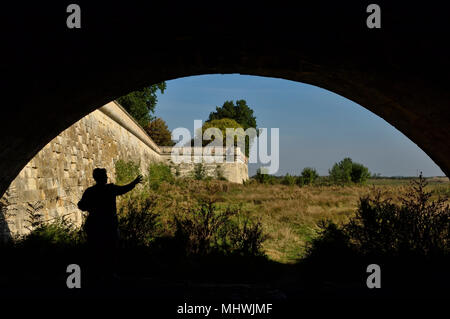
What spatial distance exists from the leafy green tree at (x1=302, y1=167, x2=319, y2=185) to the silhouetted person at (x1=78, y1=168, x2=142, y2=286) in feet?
81.8

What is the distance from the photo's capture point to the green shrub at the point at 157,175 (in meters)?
18.6

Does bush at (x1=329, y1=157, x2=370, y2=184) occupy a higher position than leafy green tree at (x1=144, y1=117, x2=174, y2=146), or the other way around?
leafy green tree at (x1=144, y1=117, x2=174, y2=146)

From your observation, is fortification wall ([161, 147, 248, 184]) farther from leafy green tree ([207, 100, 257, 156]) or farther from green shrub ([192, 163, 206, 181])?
leafy green tree ([207, 100, 257, 156])

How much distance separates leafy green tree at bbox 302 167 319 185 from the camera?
27.3 metres

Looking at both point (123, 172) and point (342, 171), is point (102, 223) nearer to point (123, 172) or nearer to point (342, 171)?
point (123, 172)

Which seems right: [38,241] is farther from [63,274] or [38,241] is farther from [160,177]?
[160,177]

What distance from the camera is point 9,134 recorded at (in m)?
2.88


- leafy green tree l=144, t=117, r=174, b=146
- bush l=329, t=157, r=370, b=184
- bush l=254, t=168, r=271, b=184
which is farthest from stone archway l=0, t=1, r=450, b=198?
leafy green tree l=144, t=117, r=174, b=146

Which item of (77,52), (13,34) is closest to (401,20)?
(77,52)

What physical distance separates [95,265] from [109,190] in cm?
93

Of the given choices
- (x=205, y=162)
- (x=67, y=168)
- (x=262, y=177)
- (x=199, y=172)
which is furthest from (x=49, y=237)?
(x=262, y=177)

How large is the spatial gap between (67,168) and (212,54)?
6.03 m

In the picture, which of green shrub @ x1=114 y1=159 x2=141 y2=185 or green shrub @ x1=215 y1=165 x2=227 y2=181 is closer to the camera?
A: green shrub @ x1=114 y1=159 x2=141 y2=185

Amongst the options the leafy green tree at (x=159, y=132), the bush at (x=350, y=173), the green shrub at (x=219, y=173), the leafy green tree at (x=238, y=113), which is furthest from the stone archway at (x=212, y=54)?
the leafy green tree at (x=238, y=113)
